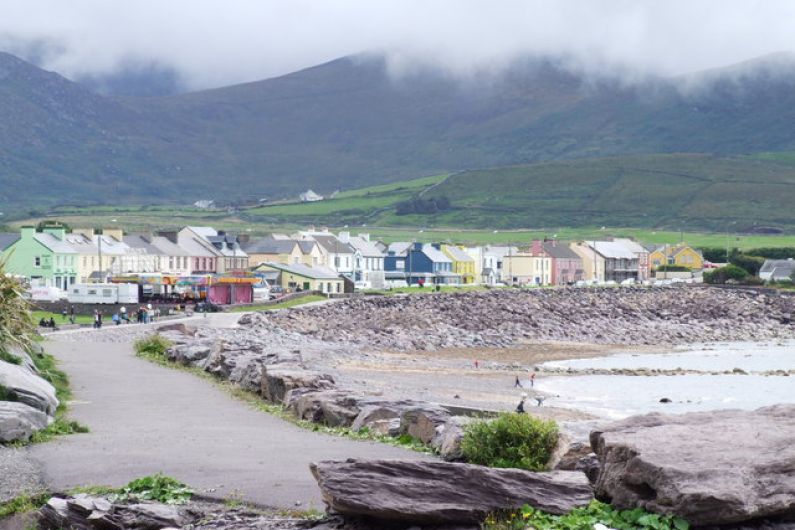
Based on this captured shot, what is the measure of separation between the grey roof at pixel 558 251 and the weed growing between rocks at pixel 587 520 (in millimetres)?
160556

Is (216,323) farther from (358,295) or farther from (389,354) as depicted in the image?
(358,295)

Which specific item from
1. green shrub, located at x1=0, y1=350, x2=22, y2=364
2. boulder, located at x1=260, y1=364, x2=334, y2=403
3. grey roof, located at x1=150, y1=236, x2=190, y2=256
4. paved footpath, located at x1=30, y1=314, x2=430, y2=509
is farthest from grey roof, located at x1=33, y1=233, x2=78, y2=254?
boulder, located at x1=260, y1=364, x2=334, y2=403

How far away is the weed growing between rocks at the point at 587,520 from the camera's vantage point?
1284cm

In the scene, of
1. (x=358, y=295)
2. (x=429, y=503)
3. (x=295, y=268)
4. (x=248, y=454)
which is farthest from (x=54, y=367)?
(x=295, y=268)

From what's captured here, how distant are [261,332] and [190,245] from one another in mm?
64354

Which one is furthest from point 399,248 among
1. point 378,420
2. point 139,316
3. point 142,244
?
point 378,420

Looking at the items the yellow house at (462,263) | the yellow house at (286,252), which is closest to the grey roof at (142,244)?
the yellow house at (286,252)

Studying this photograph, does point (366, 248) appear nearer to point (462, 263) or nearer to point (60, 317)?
point (462, 263)

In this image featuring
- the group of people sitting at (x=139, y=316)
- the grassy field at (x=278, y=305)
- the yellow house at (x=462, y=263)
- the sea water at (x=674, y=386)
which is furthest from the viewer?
the yellow house at (x=462, y=263)

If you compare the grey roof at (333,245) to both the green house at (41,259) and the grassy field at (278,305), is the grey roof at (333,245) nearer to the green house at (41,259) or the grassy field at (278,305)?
the grassy field at (278,305)

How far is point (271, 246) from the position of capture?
138000 millimetres

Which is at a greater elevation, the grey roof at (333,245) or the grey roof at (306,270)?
the grey roof at (333,245)

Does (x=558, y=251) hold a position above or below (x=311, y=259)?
above

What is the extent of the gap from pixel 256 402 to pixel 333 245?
374 ft
